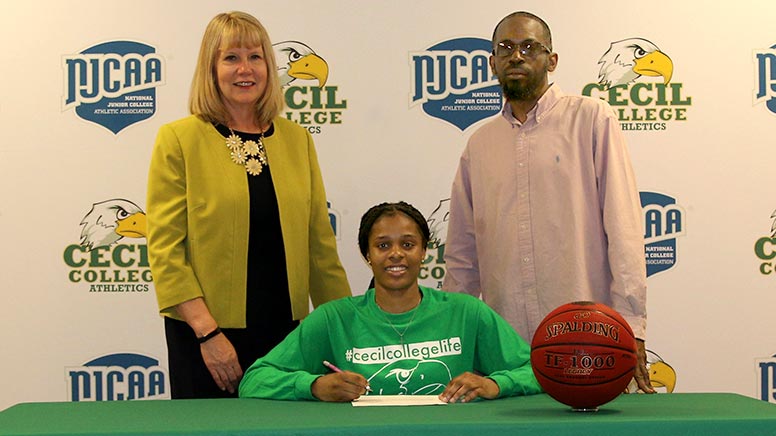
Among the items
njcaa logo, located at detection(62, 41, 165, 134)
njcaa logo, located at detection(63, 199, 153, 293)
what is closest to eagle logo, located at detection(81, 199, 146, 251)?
njcaa logo, located at detection(63, 199, 153, 293)

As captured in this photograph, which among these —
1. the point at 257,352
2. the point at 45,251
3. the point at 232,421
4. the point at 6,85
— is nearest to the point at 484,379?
the point at 232,421

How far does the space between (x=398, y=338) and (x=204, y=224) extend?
68cm

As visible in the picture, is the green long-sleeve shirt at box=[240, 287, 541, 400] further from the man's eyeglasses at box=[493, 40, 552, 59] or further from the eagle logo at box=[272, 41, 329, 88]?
the eagle logo at box=[272, 41, 329, 88]

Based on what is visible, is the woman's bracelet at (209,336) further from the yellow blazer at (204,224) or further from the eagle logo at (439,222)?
the eagle logo at (439,222)

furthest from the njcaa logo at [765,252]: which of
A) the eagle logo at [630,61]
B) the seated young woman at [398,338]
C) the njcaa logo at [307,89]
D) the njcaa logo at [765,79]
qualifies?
the njcaa logo at [307,89]

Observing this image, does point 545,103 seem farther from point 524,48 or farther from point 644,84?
point 644,84

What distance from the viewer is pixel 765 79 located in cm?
362

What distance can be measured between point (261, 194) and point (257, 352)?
475 mm

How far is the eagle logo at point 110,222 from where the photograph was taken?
Answer: 139 inches

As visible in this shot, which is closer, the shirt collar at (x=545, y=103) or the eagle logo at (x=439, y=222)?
the shirt collar at (x=545, y=103)

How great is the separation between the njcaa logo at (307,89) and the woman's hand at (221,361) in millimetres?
1229

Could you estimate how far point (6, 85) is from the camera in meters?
3.54

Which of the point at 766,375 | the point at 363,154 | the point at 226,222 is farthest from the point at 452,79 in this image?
the point at 766,375

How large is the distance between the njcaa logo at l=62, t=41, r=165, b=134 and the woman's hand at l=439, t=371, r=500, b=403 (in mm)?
1969
